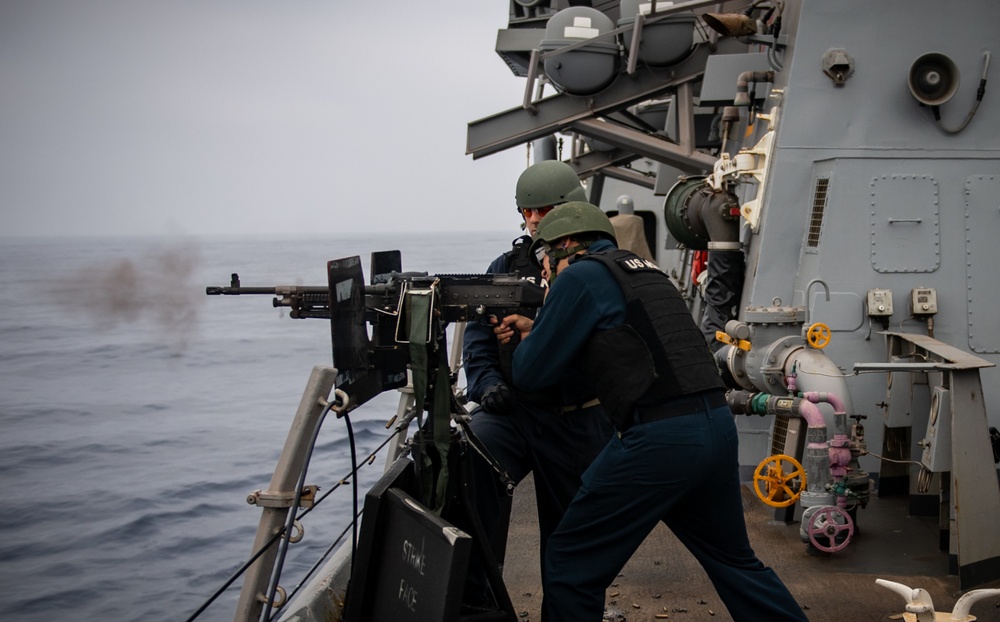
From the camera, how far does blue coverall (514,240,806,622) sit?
3.81 metres

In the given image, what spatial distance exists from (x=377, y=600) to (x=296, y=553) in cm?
895

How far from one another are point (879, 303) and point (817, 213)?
0.75 meters

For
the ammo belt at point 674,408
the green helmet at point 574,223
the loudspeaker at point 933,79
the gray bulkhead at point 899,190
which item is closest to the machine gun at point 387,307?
the green helmet at point 574,223

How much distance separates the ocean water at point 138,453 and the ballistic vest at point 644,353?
1.39 m

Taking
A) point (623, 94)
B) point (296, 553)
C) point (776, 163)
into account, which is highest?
point (623, 94)

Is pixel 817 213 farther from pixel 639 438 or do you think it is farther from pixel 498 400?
pixel 639 438

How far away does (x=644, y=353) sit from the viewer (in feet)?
12.6

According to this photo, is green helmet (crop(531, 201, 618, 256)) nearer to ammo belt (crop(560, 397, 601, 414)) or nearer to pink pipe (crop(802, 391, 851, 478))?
ammo belt (crop(560, 397, 601, 414))

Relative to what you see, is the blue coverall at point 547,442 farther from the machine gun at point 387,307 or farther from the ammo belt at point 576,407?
the machine gun at point 387,307

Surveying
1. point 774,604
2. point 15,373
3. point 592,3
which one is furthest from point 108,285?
point 15,373

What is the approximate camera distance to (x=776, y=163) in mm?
7355

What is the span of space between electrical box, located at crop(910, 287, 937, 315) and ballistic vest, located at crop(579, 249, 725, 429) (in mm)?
3494

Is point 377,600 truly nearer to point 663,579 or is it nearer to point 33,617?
point 663,579

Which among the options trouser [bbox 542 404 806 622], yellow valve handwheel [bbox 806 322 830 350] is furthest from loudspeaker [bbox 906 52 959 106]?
trouser [bbox 542 404 806 622]
